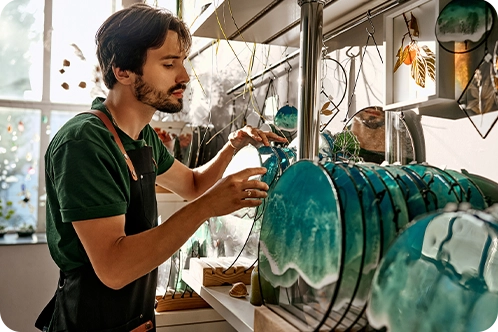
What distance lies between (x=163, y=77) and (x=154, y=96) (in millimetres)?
57

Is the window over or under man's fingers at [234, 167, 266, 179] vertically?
over

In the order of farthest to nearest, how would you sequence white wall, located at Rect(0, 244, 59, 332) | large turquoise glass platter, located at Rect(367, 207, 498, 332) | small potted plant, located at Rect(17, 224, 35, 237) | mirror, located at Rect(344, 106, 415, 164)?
small potted plant, located at Rect(17, 224, 35, 237), white wall, located at Rect(0, 244, 59, 332), mirror, located at Rect(344, 106, 415, 164), large turquoise glass platter, located at Rect(367, 207, 498, 332)

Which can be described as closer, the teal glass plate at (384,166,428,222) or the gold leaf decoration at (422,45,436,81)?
the teal glass plate at (384,166,428,222)

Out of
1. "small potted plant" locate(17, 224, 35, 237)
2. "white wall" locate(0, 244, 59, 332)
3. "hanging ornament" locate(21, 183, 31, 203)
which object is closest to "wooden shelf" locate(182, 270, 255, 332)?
"white wall" locate(0, 244, 59, 332)

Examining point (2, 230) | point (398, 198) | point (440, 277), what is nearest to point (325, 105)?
point (398, 198)

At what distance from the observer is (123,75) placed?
1279mm

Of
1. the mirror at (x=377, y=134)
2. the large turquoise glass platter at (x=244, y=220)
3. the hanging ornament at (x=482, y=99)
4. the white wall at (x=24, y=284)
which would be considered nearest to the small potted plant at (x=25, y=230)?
the white wall at (x=24, y=284)

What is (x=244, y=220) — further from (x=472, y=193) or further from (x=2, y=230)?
(x=2, y=230)

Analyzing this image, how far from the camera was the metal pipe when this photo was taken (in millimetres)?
830

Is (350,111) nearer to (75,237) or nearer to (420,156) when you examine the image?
(420,156)

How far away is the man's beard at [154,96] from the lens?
4.04 ft

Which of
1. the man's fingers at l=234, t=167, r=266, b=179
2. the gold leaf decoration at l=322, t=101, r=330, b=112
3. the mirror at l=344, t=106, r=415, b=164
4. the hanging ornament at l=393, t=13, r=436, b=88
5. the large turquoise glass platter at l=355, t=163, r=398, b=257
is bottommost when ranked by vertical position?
the large turquoise glass platter at l=355, t=163, r=398, b=257

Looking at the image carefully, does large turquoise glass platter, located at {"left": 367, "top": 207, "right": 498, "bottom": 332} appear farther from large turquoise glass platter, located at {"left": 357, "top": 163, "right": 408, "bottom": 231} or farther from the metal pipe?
the metal pipe

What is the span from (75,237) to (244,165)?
46 centimetres
